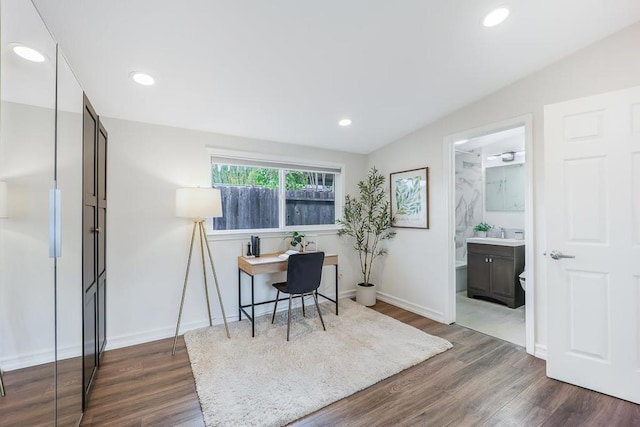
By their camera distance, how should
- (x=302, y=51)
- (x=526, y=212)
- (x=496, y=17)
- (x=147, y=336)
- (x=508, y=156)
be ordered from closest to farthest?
(x=496, y=17) → (x=302, y=51) → (x=526, y=212) → (x=147, y=336) → (x=508, y=156)

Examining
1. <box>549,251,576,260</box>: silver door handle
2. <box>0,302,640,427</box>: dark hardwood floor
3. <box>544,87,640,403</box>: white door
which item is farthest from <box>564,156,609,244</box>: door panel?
<box>0,302,640,427</box>: dark hardwood floor

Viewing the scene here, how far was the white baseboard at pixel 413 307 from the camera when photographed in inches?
131

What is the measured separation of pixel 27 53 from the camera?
118cm

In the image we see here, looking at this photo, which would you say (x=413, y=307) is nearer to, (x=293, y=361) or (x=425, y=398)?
(x=425, y=398)

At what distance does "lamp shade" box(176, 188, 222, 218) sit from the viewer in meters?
2.62

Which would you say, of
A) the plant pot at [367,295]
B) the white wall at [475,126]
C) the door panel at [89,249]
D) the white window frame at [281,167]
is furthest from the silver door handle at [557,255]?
the door panel at [89,249]

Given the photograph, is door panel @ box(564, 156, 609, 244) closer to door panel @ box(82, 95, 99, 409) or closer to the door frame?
the door frame

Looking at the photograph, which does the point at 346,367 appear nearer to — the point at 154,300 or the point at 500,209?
the point at 154,300

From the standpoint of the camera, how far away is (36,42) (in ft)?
4.20

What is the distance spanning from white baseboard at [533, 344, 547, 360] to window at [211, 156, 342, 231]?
2.60 meters

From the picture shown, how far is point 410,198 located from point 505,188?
6.22ft

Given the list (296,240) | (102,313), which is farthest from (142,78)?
(296,240)

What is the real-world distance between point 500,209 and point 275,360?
4.05 metres

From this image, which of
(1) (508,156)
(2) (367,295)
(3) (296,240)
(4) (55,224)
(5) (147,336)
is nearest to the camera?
(4) (55,224)
